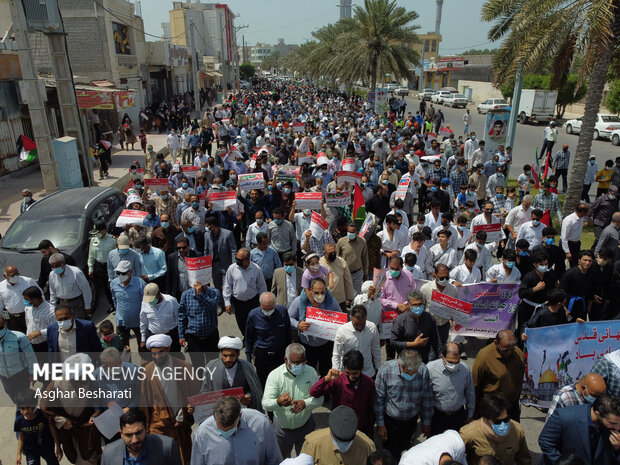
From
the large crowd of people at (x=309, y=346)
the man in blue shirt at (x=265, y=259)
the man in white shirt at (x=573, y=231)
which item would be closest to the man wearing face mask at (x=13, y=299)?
the large crowd of people at (x=309, y=346)

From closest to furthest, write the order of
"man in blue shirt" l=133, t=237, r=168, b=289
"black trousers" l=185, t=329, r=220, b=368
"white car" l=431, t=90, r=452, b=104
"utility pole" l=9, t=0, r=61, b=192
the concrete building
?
1. "black trousers" l=185, t=329, r=220, b=368
2. "man in blue shirt" l=133, t=237, r=168, b=289
3. "utility pole" l=9, t=0, r=61, b=192
4. "white car" l=431, t=90, r=452, b=104
5. the concrete building

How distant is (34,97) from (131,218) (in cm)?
687

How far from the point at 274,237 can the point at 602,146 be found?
941 inches

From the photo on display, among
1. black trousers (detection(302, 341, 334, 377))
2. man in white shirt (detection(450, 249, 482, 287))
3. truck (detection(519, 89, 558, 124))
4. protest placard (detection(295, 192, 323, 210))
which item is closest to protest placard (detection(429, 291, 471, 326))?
man in white shirt (detection(450, 249, 482, 287))

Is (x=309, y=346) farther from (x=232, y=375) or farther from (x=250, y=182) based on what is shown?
(x=250, y=182)

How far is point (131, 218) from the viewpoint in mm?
8320

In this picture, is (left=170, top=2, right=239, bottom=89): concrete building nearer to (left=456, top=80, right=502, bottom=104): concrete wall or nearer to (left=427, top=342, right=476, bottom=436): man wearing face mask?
(left=456, top=80, right=502, bottom=104): concrete wall

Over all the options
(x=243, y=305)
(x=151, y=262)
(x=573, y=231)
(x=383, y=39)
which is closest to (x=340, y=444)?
(x=243, y=305)

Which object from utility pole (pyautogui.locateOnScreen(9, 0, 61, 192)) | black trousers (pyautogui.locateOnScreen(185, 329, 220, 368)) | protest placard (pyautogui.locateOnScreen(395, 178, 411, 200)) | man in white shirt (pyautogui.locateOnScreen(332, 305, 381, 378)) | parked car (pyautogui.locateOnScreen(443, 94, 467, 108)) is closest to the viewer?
man in white shirt (pyautogui.locateOnScreen(332, 305, 381, 378))

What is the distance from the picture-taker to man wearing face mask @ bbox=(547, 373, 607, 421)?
12.2 ft

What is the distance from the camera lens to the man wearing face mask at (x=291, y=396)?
4086 mm

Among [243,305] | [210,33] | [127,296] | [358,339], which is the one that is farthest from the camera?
[210,33]

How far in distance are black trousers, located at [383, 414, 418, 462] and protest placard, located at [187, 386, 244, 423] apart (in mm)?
1450

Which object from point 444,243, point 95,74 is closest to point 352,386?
point 444,243
